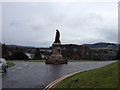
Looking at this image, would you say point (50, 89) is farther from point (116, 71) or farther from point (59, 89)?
point (116, 71)

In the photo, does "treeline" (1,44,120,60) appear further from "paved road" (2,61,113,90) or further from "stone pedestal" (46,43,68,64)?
"paved road" (2,61,113,90)

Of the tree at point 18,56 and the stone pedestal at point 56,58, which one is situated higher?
the stone pedestal at point 56,58

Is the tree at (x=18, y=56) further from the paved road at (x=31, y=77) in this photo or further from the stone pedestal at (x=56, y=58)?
the paved road at (x=31, y=77)

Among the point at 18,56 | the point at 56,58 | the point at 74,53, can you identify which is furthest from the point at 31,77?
the point at 74,53

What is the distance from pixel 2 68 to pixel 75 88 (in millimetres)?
15935

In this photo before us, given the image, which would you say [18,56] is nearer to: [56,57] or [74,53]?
[74,53]

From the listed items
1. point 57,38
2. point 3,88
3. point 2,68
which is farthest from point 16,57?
point 3,88

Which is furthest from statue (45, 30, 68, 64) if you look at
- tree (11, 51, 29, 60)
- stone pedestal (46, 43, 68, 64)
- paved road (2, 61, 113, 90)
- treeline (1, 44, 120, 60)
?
tree (11, 51, 29, 60)

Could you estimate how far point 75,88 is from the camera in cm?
1275

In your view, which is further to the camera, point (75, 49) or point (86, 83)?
point (75, 49)

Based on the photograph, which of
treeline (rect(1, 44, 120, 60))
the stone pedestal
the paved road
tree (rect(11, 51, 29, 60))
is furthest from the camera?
treeline (rect(1, 44, 120, 60))

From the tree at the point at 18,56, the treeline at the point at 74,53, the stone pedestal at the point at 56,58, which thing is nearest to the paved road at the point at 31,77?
the stone pedestal at the point at 56,58

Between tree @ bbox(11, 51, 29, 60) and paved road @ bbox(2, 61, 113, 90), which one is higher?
paved road @ bbox(2, 61, 113, 90)

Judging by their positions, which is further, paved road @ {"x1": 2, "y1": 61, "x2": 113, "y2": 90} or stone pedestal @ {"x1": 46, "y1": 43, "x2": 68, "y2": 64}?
stone pedestal @ {"x1": 46, "y1": 43, "x2": 68, "y2": 64}
